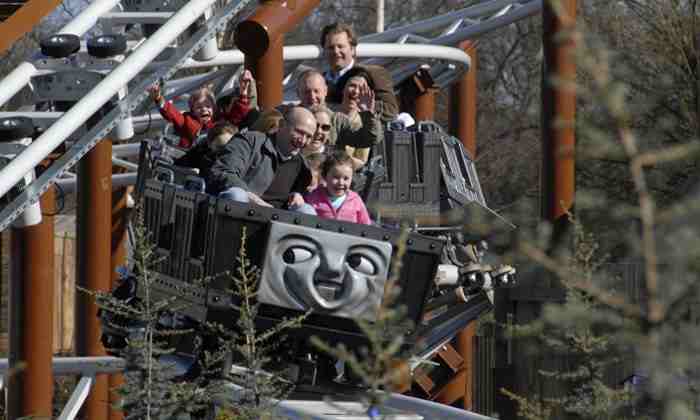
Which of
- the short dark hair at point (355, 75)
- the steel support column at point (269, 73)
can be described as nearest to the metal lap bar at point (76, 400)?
the steel support column at point (269, 73)

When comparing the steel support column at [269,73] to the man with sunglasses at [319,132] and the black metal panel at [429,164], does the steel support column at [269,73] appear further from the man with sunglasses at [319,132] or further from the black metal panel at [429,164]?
the man with sunglasses at [319,132]

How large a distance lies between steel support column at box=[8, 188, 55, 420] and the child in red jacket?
2315 mm

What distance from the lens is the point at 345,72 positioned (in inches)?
324

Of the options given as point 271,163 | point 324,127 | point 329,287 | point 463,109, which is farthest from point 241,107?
point 463,109

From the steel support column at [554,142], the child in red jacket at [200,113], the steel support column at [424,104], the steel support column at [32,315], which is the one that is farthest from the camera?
→ the steel support column at [424,104]

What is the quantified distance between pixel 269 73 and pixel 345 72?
6.67 ft

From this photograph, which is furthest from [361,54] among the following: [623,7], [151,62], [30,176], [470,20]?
[623,7]

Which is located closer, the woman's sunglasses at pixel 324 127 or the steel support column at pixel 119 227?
the woman's sunglasses at pixel 324 127

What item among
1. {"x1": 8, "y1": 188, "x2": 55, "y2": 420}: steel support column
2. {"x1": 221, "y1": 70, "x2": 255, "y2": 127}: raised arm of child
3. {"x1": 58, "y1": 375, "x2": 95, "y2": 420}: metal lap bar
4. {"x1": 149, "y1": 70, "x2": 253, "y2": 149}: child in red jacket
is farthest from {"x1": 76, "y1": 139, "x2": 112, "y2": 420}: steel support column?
{"x1": 221, "y1": 70, "x2": 255, "y2": 127}: raised arm of child

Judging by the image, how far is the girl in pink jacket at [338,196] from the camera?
659 cm

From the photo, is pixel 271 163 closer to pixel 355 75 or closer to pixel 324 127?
pixel 324 127

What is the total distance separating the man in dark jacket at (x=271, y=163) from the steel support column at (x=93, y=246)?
512cm

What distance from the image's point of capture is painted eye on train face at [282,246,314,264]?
6328mm

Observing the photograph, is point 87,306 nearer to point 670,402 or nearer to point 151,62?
point 151,62
